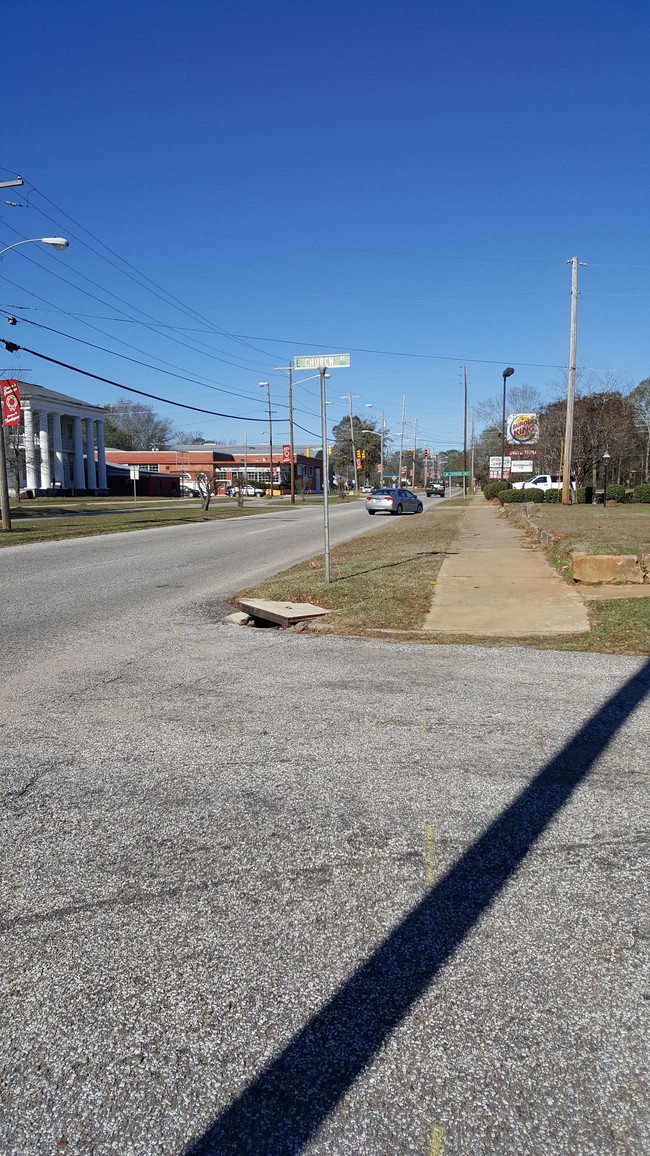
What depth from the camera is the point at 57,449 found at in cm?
→ 7475

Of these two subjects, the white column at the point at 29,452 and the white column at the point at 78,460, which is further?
the white column at the point at 78,460

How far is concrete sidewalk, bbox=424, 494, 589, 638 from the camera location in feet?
26.9

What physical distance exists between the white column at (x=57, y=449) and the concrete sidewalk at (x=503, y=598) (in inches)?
2620

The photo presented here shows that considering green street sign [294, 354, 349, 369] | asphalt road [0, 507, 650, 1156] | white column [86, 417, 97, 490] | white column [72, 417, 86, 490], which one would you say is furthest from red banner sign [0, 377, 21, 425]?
white column [86, 417, 97, 490]

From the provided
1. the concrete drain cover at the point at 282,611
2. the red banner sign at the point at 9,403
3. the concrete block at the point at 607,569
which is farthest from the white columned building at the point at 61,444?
the concrete block at the point at 607,569

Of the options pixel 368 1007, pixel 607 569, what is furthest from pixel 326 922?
pixel 607 569

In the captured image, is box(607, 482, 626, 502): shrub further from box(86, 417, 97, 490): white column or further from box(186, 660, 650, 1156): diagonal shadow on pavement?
box(86, 417, 97, 490): white column

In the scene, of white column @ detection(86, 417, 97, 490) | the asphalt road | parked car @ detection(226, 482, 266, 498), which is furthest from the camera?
parked car @ detection(226, 482, 266, 498)

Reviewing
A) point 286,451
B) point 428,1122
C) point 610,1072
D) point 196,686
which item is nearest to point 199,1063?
point 428,1122

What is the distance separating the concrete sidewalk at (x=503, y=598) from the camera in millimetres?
8203

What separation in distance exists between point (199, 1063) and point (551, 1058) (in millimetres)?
992

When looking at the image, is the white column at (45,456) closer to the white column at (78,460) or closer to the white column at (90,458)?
the white column at (78,460)

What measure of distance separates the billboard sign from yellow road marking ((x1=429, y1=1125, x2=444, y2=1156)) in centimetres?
6753

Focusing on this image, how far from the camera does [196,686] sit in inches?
241
